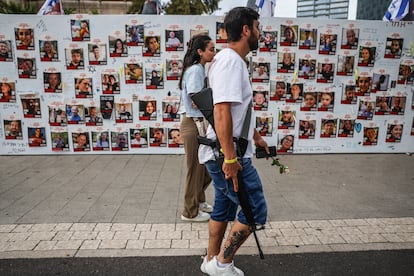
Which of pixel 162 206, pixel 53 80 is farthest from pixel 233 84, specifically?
pixel 53 80

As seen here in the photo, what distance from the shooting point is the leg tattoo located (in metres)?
2.37

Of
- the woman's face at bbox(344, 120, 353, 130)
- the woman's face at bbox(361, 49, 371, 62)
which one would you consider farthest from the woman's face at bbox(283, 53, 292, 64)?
the woman's face at bbox(344, 120, 353, 130)

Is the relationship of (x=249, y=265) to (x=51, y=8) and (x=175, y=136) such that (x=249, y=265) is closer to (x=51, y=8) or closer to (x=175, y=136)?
(x=175, y=136)

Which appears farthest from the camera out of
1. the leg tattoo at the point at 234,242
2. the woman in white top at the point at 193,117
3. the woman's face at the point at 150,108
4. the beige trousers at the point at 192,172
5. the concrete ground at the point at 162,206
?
the woman's face at the point at 150,108

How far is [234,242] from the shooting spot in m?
2.38

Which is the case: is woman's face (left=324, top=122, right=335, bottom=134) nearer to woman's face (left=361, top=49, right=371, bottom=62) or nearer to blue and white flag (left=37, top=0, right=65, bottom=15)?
woman's face (left=361, top=49, right=371, bottom=62)

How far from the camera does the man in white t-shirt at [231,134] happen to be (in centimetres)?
207

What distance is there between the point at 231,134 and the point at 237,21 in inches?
30.6

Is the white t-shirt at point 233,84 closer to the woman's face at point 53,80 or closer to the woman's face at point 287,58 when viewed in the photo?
the woman's face at point 287,58

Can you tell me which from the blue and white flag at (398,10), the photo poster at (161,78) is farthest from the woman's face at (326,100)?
the blue and white flag at (398,10)

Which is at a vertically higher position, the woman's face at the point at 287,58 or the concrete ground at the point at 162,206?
the woman's face at the point at 287,58

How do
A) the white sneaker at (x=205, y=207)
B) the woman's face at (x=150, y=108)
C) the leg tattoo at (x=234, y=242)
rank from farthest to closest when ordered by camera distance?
the woman's face at (x=150, y=108), the white sneaker at (x=205, y=207), the leg tattoo at (x=234, y=242)

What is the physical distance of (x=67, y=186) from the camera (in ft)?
15.0

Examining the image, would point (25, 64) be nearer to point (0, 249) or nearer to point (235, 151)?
point (0, 249)
